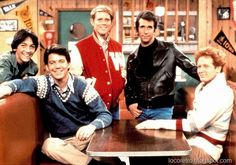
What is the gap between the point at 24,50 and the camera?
130 inches

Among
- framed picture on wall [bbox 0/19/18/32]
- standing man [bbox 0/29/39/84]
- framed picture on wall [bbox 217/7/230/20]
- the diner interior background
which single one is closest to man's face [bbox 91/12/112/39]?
standing man [bbox 0/29/39/84]

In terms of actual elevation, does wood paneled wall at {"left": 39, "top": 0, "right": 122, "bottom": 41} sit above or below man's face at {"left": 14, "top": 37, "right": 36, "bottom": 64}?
above

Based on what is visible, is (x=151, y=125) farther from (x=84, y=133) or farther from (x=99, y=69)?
(x=99, y=69)

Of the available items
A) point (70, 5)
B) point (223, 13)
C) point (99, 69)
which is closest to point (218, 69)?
point (99, 69)

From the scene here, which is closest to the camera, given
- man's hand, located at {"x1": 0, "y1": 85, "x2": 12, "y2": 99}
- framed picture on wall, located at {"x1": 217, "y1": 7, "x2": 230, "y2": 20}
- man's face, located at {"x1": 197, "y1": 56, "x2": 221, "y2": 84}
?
man's hand, located at {"x1": 0, "y1": 85, "x2": 12, "y2": 99}

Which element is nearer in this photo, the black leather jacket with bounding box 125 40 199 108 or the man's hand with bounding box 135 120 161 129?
the man's hand with bounding box 135 120 161 129

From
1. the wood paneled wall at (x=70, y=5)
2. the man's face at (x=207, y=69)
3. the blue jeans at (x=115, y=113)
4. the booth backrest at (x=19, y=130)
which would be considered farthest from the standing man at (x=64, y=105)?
the wood paneled wall at (x=70, y=5)

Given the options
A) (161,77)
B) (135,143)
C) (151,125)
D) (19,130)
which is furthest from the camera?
(161,77)

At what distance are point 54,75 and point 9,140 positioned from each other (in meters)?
0.67

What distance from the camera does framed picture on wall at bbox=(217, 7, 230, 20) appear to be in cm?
553

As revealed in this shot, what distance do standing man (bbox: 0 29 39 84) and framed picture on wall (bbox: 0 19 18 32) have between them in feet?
6.17

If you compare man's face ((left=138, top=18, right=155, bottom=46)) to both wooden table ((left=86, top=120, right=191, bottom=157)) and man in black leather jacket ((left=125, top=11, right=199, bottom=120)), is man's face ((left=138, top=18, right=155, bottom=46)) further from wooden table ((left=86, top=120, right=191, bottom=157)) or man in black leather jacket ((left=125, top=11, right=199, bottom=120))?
wooden table ((left=86, top=120, right=191, bottom=157))

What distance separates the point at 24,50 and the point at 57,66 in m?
0.59

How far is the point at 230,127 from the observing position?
2787 millimetres
